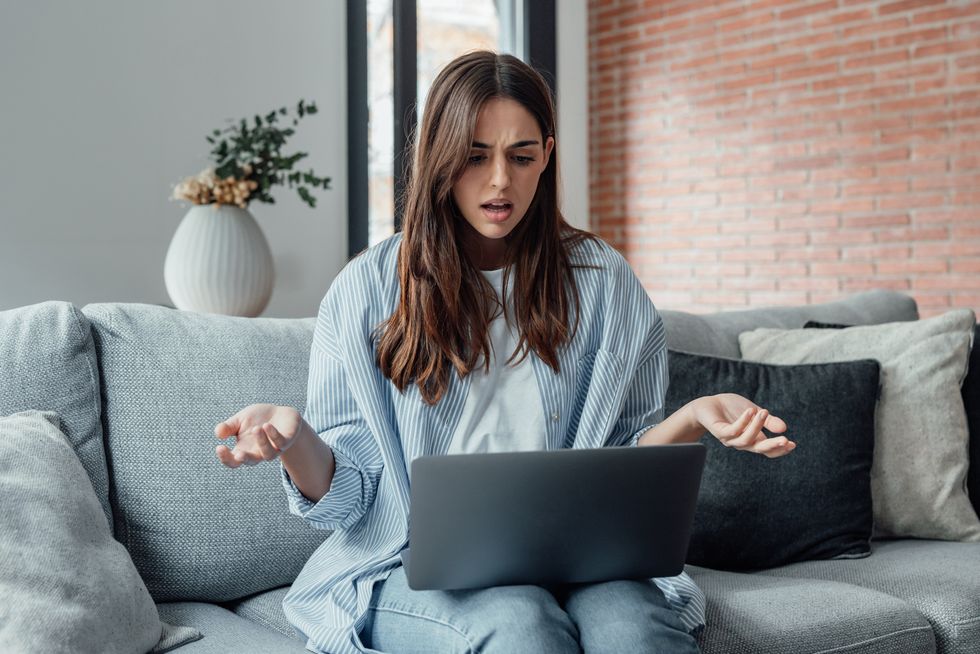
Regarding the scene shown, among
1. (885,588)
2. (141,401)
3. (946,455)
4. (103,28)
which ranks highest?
(103,28)

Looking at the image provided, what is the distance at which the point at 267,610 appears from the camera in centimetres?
162

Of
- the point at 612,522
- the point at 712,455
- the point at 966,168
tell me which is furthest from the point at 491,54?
the point at 966,168

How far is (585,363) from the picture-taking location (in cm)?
157

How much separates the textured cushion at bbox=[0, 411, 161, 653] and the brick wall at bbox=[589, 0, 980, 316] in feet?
11.9

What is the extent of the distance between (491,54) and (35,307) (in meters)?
0.80

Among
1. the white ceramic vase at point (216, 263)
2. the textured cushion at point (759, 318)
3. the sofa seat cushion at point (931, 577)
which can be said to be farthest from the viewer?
the white ceramic vase at point (216, 263)

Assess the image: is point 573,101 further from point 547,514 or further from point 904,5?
point 547,514

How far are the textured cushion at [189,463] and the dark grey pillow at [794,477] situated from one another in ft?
2.29

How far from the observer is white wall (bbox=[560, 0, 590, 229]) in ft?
15.8

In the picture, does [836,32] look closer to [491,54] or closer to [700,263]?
[700,263]

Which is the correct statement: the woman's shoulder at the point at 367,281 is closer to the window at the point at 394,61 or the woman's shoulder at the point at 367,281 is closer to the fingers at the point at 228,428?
the fingers at the point at 228,428

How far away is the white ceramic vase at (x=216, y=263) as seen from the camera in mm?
2789

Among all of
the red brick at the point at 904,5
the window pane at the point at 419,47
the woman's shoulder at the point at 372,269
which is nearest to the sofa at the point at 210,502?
the woman's shoulder at the point at 372,269

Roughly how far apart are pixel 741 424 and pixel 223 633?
76cm
